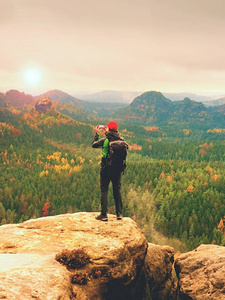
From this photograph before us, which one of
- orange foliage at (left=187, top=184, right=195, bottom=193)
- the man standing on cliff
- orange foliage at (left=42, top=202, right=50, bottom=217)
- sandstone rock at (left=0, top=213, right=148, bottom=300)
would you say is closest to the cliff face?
sandstone rock at (left=0, top=213, right=148, bottom=300)

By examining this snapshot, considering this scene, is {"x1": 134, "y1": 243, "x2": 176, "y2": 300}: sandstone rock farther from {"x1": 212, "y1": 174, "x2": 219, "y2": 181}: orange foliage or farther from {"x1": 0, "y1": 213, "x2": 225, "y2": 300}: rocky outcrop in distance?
{"x1": 212, "y1": 174, "x2": 219, "y2": 181}: orange foliage

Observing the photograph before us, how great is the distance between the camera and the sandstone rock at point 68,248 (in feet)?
34.6

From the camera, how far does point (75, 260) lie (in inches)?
535

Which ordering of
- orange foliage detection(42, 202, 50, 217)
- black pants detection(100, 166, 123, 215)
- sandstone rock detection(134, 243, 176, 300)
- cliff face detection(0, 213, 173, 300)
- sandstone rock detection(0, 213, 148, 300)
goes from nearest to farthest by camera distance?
1. sandstone rock detection(0, 213, 148, 300)
2. cliff face detection(0, 213, 173, 300)
3. black pants detection(100, 166, 123, 215)
4. sandstone rock detection(134, 243, 176, 300)
5. orange foliage detection(42, 202, 50, 217)

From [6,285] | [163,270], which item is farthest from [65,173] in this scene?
[6,285]

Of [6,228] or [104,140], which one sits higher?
[104,140]

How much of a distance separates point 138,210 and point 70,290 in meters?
114

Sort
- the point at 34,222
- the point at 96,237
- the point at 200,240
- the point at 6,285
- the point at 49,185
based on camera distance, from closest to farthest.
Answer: the point at 6,285 < the point at 96,237 < the point at 34,222 < the point at 200,240 < the point at 49,185

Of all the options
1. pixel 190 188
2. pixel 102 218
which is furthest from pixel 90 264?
pixel 190 188

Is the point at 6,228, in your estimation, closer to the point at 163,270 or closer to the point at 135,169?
the point at 163,270

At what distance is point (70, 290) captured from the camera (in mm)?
11836

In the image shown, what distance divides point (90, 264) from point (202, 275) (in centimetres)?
1094

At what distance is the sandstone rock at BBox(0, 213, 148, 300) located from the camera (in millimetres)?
10539

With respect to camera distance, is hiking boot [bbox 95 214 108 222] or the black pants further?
hiking boot [bbox 95 214 108 222]
